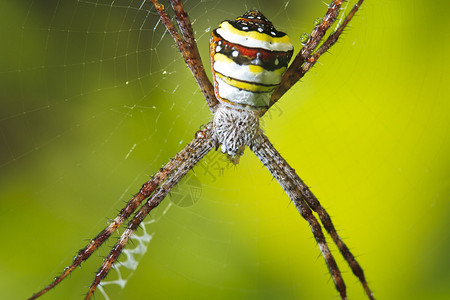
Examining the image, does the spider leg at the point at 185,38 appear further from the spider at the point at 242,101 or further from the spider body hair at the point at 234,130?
the spider body hair at the point at 234,130

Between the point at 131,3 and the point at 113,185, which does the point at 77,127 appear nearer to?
the point at 113,185

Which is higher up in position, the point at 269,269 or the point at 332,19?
the point at 332,19

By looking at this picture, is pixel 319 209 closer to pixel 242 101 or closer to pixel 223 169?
pixel 223 169

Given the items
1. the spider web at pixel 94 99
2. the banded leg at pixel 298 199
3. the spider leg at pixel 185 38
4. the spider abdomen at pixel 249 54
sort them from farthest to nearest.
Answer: the banded leg at pixel 298 199 → the spider web at pixel 94 99 → the spider leg at pixel 185 38 → the spider abdomen at pixel 249 54

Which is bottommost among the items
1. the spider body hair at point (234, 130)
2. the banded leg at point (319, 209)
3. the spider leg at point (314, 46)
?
the banded leg at point (319, 209)

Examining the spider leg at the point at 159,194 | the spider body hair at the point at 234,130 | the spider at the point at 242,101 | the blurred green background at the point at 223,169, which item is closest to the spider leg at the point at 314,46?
the spider at the point at 242,101

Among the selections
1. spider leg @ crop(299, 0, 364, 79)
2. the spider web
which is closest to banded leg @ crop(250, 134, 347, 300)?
the spider web

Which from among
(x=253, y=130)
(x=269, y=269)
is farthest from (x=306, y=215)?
(x=253, y=130)
